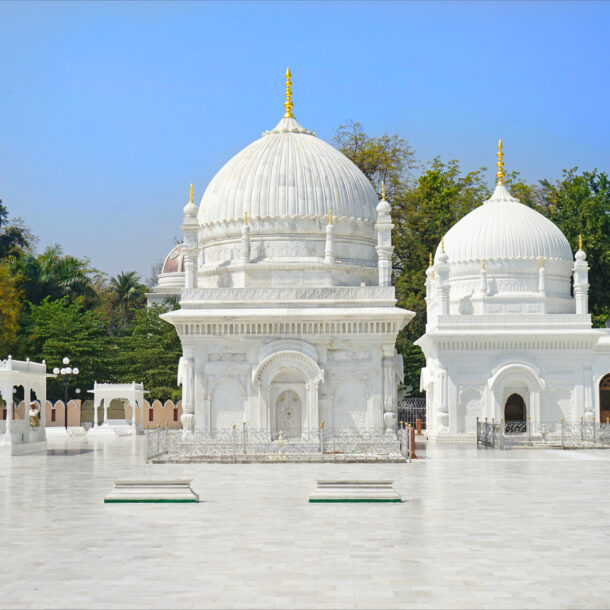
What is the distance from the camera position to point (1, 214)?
195 ft

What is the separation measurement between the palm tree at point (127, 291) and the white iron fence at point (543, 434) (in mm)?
Result: 41663

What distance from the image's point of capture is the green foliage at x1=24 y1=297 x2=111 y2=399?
2034 inches

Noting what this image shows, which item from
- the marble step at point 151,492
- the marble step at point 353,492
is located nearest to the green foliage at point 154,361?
the marble step at point 151,492

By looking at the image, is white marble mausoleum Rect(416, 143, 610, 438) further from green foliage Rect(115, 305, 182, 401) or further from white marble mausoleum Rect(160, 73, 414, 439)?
green foliage Rect(115, 305, 182, 401)

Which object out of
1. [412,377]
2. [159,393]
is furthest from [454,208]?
[159,393]

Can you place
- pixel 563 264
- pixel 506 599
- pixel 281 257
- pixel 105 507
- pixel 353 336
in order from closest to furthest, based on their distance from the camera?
1. pixel 506 599
2. pixel 105 507
3. pixel 353 336
4. pixel 281 257
5. pixel 563 264

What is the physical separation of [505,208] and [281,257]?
13.2 metres

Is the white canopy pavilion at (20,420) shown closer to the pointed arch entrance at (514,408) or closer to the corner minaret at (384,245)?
the corner minaret at (384,245)

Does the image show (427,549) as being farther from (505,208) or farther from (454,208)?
(454,208)

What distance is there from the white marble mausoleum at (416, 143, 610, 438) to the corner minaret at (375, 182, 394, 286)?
20.7 feet

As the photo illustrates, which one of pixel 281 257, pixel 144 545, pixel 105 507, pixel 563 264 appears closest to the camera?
pixel 144 545

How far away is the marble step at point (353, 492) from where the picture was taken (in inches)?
648

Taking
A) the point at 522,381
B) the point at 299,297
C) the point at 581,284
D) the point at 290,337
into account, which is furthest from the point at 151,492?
the point at 581,284

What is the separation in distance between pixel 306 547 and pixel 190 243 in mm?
21714
